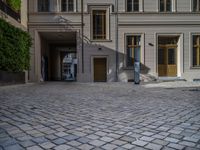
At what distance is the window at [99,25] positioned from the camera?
17625 millimetres

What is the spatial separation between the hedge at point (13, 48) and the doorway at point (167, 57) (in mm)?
10837

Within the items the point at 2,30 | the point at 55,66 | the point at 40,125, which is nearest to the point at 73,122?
the point at 40,125

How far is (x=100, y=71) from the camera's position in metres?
18.0

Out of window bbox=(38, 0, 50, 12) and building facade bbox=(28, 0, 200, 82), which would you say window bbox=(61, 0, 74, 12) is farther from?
window bbox=(38, 0, 50, 12)

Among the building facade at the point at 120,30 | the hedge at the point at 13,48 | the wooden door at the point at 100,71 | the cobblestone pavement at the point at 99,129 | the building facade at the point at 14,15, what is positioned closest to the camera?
the cobblestone pavement at the point at 99,129

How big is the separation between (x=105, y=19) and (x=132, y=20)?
2.27 meters

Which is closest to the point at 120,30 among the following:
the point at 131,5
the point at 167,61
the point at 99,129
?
the point at 131,5

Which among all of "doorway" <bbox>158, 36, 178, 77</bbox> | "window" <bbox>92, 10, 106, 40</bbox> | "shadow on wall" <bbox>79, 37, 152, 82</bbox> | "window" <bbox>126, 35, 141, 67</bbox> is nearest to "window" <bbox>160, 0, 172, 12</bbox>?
"doorway" <bbox>158, 36, 178, 77</bbox>

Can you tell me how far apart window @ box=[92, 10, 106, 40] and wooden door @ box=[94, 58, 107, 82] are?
83.3 inches

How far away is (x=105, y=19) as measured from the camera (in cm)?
1762

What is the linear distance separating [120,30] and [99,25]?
6.08 feet

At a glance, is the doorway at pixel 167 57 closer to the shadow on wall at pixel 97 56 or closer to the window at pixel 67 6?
the shadow on wall at pixel 97 56

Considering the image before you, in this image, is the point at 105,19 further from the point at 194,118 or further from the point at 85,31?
the point at 194,118

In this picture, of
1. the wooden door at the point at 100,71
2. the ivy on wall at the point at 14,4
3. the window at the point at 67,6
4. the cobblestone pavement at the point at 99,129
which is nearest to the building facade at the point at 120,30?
the window at the point at 67,6
